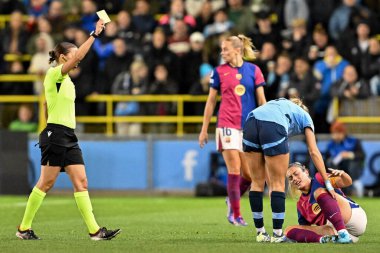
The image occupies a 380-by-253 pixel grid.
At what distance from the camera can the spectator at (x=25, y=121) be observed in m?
24.0

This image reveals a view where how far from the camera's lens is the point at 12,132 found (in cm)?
2334

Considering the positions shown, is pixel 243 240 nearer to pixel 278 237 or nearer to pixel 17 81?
pixel 278 237

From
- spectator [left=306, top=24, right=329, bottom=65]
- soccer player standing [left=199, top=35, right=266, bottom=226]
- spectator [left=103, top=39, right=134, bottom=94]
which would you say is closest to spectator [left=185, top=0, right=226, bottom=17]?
spectator [left=103, top=39, right=134, bottom=94]

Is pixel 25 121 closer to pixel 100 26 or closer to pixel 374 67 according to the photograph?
pixel 374 67

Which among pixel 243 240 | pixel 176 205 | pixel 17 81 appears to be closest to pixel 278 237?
pixel 243 240

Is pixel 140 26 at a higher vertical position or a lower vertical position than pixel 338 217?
higher

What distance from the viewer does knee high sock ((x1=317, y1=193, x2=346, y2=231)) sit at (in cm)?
1097

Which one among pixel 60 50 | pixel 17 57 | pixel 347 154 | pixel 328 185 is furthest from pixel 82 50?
pixel 17 57

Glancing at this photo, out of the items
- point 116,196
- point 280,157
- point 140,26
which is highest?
point 140,26

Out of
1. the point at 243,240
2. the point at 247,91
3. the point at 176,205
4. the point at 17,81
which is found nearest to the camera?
the point at 243,240

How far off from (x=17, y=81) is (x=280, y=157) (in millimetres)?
14553

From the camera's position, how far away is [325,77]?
2250 cm

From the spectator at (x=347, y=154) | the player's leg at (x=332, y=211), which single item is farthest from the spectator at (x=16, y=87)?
the player's leg at (x=332, y=211)

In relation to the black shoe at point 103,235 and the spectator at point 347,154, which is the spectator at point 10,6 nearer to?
the spectator at point 347,154
